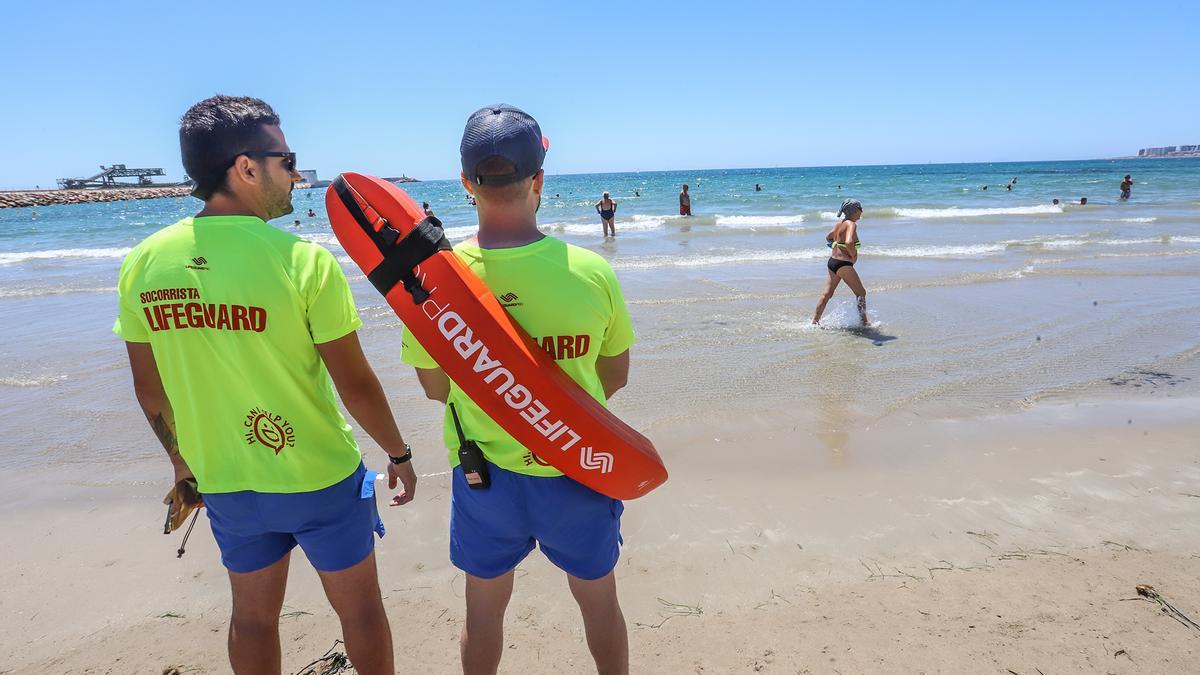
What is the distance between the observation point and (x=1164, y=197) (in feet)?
97.3

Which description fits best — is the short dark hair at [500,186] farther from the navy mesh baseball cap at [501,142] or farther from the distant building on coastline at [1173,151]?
the distant building on coastline at [1173,151]

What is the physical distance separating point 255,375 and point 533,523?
85cm

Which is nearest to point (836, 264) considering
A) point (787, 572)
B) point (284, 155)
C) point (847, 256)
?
point (847, 256)

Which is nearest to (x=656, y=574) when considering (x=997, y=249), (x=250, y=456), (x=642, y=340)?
(x=250, y=456)

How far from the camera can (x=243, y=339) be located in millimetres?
1761

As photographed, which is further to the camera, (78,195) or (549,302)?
(78,195)

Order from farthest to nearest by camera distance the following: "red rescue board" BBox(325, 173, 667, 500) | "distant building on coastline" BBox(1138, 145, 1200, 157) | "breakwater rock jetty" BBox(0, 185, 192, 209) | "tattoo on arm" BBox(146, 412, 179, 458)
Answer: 1. "distant building on coastline" BBox(1138, 145, 1200, 157)
2. "breakwater rock jetty" BBox(0, 185, 192, 209)
3. "tattoo on arm" BBox(146, 412, 179, 458)
4. "red rescue board" BBox(325, 173, 667, 500)

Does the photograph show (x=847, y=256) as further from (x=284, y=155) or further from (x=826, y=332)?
(x=284, y=155)

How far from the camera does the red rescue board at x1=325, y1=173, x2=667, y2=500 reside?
1.63m

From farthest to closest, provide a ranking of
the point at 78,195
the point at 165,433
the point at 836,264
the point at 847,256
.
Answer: the point at 78,195, the point at 836,264, the point at 847,256, the point at 165,433

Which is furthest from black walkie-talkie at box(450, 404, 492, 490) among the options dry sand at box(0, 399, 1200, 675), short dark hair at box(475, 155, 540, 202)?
dry sand at box(0, 399, 1200, 675)

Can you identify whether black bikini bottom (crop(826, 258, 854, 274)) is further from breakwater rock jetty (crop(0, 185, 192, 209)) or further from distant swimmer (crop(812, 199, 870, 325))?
breakwater rock jetty (crop(0, 185, 192, 209))

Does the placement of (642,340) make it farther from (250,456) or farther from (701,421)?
(250,456)

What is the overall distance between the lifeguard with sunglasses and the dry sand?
0.88 m
